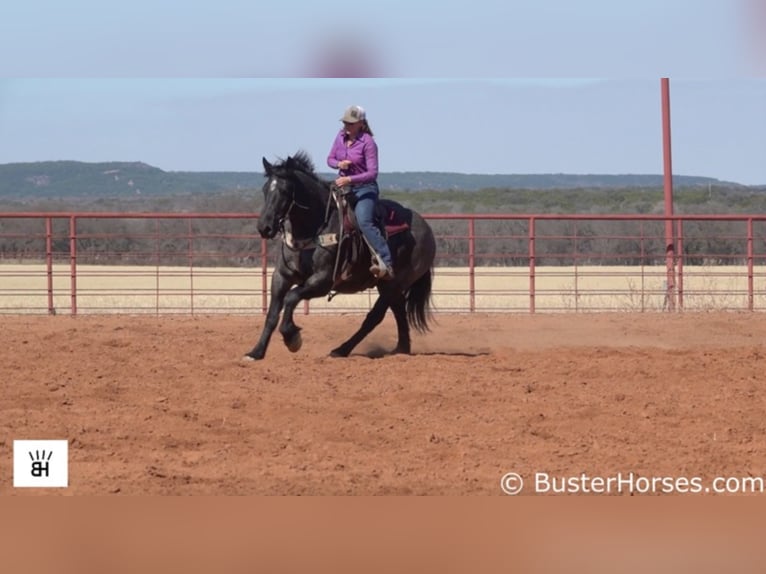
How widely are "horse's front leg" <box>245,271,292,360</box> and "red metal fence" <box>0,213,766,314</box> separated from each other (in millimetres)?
5351

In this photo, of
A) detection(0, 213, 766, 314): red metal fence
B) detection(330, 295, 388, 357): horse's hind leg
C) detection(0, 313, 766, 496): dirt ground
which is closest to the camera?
detection(0, 313, 766, 496): dirt ground

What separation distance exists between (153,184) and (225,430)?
55.6 metres

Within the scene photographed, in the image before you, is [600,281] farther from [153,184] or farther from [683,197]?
[153,184]

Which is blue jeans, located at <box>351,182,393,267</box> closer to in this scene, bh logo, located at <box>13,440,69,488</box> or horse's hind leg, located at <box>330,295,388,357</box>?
horse's hind leg, located at <box>330,295,388,357</box>

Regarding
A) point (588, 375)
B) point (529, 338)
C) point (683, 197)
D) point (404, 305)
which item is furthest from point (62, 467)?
point (683, 197)

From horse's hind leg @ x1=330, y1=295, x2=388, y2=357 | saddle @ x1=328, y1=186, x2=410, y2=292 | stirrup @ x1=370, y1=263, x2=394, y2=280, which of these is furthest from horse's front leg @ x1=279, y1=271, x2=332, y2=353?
horse's hind leg @ x1=330, y1=295, x2=388, y2=357

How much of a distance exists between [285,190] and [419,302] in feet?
7.28

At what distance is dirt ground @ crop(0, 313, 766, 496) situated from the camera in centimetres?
582

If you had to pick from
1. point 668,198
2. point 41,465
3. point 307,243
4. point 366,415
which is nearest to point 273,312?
point 307,243

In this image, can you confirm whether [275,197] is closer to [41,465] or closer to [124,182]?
[41,465]

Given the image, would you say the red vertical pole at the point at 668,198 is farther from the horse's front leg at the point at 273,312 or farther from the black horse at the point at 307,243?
the horse's front leg at the point at 273,312

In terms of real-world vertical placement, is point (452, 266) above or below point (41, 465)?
above

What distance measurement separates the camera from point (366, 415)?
7.30 m

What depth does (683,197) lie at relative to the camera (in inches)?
1601
